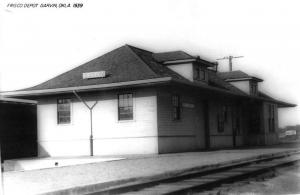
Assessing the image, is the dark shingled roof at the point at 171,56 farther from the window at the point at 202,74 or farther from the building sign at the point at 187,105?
the building sign at the point at 187,105

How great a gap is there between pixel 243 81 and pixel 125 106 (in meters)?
14.1

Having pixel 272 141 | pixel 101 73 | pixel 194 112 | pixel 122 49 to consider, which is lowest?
pixel 272 141

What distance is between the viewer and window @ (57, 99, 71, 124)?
2155 cm

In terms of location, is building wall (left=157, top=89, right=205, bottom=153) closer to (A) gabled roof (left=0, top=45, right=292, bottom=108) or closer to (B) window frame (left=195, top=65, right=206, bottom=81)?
(A) gabled roof (left=0, top=45, right=292, bottom=108)

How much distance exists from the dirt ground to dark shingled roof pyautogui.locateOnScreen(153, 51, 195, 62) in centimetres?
1241

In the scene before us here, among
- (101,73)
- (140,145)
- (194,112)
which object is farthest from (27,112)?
(194,112)

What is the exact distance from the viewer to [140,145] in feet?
64.2

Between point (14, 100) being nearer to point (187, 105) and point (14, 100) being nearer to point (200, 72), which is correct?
point (187, 105)

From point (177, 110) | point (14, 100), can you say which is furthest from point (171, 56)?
point (14, 100)

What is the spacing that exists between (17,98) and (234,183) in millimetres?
16336

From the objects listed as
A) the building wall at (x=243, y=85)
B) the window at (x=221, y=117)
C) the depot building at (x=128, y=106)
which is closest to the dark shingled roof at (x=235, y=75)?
the building wall at (x=243, y=85)

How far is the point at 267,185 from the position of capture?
905cm

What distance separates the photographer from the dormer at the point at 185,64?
888 inches

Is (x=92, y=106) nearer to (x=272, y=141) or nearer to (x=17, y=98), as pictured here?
(x=17, y=98)
